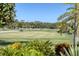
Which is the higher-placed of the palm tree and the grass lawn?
the palm tree

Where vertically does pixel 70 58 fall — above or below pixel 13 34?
below

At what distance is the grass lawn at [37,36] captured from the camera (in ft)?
11.5

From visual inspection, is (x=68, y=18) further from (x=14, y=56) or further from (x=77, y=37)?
(x=14, y=56)

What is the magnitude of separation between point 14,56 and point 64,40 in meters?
0.76

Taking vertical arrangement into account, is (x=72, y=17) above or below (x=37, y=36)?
above

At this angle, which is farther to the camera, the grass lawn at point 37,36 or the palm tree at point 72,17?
the grass lawn at point 37,36

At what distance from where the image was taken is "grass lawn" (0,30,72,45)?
11.5ft

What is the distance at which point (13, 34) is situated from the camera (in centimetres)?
353

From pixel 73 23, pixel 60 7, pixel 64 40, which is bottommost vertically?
pixel 64 40

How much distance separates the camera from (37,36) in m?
3.48

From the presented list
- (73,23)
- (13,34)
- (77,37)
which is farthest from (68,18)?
(13,34)

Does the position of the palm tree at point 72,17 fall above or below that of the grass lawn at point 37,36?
above

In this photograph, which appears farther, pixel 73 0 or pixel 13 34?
pixel 13 34

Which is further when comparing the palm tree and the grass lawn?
the grass lawn
